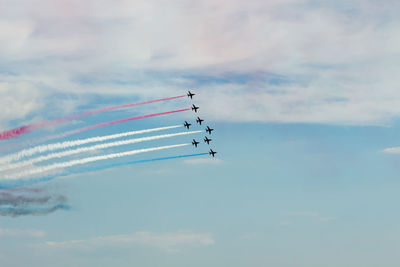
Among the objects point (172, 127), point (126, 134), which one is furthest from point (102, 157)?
point (172, 127)

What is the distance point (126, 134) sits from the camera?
179m

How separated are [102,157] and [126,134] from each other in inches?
400

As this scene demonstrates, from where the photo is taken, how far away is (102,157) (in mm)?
174500

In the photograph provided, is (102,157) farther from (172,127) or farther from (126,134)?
(172,127)

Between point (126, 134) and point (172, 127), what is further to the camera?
point (172, 127)

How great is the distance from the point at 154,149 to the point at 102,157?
1786cm

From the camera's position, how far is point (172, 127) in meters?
190

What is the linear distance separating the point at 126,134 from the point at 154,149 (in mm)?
11078

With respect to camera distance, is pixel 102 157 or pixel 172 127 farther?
pixel 172 127

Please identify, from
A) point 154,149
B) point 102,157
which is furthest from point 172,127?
point 102,157

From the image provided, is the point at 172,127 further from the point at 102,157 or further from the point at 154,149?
the point at 102,157

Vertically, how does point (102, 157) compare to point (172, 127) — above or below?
below
